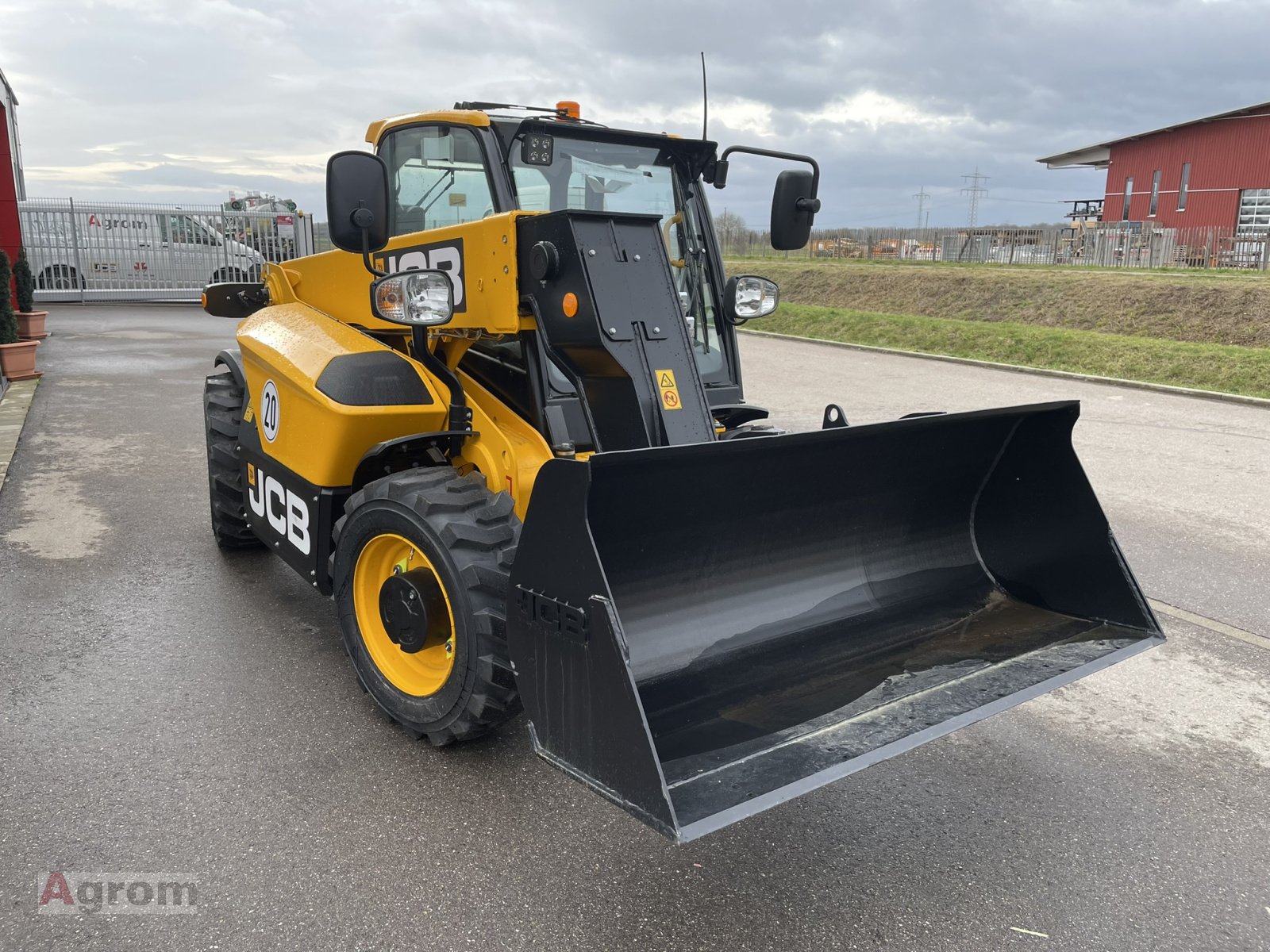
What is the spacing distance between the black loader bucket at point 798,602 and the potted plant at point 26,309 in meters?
13.8

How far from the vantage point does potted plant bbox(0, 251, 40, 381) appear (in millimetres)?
10477

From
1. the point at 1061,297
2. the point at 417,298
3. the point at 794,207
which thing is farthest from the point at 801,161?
the point at 1061,297

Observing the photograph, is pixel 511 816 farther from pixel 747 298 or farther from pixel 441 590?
pixel 747 298

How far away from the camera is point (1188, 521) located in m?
6.23

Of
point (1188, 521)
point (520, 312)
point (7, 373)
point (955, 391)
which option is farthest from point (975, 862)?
point (7, 373)

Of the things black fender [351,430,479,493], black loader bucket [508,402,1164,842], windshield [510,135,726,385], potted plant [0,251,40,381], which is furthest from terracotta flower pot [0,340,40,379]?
black loader bucket [508,402,1164,842]

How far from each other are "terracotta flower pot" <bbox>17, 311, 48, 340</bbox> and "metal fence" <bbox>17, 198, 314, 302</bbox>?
643 cm

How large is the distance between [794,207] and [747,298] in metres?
0.46

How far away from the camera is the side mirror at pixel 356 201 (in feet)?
10.4

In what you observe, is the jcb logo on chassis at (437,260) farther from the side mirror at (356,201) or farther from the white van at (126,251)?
the white van at (126,251)

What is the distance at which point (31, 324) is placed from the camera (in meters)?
13.8

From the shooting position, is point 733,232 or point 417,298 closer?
point 417,298

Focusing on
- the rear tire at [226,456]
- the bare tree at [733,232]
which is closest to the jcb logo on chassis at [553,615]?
the rear tire at [226,456]

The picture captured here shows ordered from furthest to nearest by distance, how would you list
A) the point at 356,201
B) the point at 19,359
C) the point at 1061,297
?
1. the point at 1061,297
2. the point at 19,359
3. the point at 356,201
